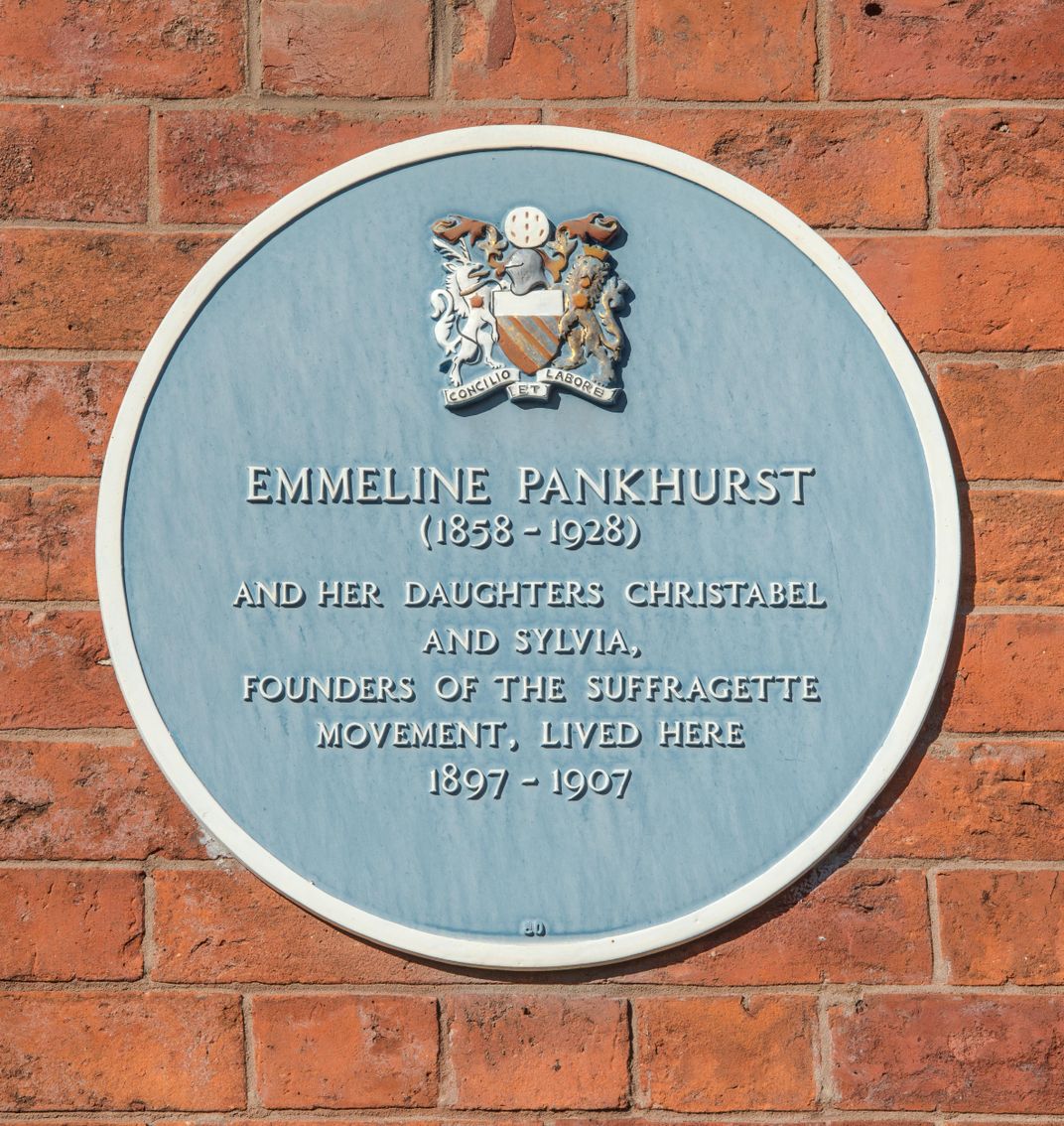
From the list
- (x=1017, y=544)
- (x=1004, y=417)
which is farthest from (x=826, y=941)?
(x=1004, y=417)

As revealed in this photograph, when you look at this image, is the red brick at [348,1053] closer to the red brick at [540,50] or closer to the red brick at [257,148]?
the red brick at [257,148]

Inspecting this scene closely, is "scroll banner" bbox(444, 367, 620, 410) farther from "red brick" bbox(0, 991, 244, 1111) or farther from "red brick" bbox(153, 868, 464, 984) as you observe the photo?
"red brick" bbox(0, 991, 244, 1111)

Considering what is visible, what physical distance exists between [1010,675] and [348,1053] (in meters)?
1.08

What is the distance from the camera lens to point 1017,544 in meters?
2.07

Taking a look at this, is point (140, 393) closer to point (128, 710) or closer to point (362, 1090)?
point (128, 710)

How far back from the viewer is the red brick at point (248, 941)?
1990mm

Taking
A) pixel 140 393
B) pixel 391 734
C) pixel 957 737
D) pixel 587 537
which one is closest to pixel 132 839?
pixel 391 734

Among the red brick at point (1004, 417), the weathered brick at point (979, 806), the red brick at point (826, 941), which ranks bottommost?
the red brick at point (826, 941)

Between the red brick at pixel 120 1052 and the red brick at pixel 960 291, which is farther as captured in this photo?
the red brick at pixel 960 291

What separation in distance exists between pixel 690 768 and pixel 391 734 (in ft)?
1.38

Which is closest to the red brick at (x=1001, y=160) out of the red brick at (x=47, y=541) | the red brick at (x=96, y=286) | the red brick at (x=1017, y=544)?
the red brick at (x=1017, y=544)

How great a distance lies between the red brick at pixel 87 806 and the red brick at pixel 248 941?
0.06 meters

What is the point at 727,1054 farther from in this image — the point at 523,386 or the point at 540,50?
the point at 540,50

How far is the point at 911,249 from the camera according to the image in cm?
210
